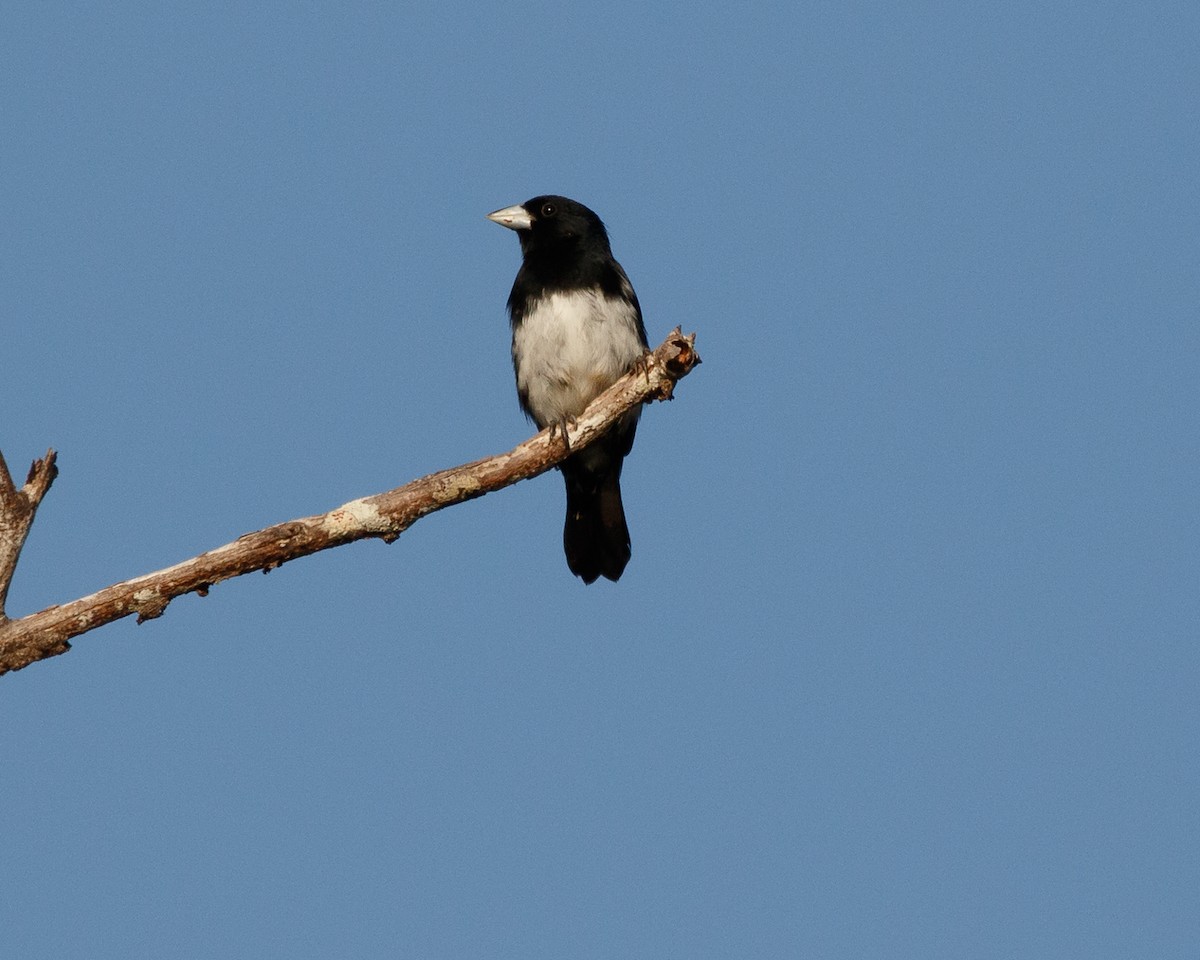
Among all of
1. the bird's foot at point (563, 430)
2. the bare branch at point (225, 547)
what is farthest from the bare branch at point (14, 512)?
the bird's foot at point (563, 430)

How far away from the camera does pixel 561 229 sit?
810 centimetres

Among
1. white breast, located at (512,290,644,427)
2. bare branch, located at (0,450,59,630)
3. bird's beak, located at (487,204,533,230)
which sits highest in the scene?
bird's beak, located at (487,204,533,230)

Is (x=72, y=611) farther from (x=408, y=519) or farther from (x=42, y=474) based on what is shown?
(x=408, y=519)

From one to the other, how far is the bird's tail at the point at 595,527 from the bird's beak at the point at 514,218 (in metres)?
1.44

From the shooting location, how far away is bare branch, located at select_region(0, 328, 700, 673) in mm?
5582

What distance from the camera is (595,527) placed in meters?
8.08

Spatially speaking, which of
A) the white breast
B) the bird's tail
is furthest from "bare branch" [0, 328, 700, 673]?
the bird's tail

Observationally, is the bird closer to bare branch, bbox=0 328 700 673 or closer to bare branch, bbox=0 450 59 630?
bare branch, bbox=0 328 700 673

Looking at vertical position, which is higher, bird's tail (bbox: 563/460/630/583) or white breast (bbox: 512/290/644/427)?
white breast (bbox: 512/290/644/427)

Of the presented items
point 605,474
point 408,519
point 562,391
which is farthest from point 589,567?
point 408,519

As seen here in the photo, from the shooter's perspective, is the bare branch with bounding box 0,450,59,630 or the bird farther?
the bird

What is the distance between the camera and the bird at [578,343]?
7574 mm

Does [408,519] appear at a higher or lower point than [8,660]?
higher

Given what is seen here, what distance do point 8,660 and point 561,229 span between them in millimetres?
3913
